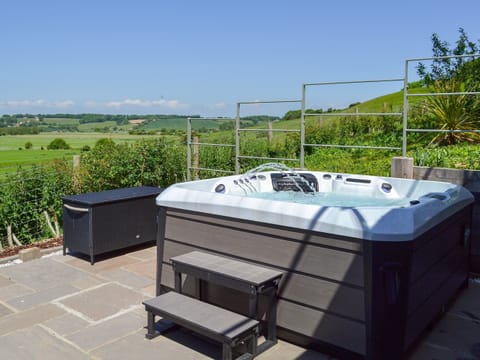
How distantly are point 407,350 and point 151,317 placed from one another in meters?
1.42

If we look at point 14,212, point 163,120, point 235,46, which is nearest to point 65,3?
point 163,120

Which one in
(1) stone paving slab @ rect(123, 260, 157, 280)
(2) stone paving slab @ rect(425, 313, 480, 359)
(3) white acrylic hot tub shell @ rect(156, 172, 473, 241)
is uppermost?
(3) white acrylic hot tub shell @ rect(156, 172, 473, 241)

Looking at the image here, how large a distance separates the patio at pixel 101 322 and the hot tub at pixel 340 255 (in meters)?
0.15

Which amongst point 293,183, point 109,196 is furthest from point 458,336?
point 109,196

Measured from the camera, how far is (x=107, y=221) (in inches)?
157

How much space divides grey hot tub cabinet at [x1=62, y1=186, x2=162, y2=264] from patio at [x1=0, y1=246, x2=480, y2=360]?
0.24 m

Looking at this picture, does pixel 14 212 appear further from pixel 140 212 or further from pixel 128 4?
pixel 128 4

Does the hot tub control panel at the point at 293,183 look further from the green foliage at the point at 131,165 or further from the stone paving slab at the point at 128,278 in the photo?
the green foliage at the point at 131,165

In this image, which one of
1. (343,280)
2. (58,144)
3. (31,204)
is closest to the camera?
(343,280)

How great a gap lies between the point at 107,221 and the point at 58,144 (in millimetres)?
16607

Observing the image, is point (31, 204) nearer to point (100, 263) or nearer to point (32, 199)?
point (32, 199)

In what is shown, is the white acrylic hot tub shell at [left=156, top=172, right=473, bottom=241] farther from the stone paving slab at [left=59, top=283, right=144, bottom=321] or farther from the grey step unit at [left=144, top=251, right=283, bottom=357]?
the stone paving slab at [left=59, top=283, right=144, bottom=321]

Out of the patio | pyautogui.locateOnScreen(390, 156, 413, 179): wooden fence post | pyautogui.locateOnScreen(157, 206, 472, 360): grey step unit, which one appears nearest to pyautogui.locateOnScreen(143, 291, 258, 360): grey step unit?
the patio

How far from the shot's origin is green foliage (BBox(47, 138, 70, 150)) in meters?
18.6
